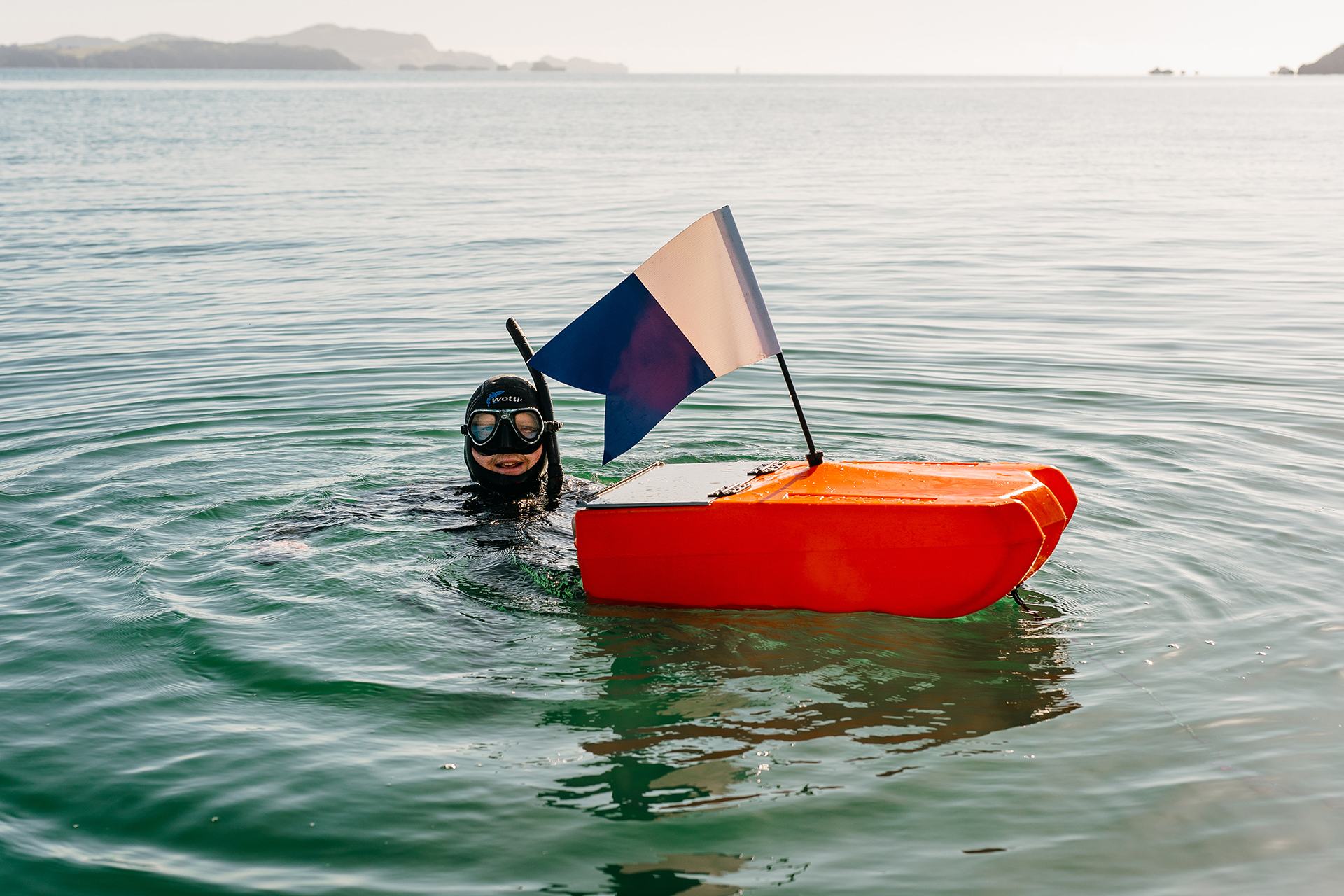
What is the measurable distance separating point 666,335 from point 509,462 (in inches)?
62.2

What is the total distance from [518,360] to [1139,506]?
6.06m

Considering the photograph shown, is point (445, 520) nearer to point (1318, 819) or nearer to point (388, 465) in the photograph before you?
point (388, 465)

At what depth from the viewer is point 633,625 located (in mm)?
4809

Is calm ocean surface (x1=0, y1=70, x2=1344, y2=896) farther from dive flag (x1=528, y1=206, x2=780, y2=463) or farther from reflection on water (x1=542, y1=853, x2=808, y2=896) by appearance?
dive flag (x1=528, y1=206, x2=780, y2=463)

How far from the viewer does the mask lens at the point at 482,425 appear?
233 inches

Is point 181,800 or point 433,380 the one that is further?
point 433,380

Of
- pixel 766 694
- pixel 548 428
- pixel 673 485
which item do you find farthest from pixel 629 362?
pixel 766 694

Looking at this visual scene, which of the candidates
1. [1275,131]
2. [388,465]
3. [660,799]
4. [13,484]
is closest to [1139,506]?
[660,799]

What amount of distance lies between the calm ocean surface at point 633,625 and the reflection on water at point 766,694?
0.06 feet

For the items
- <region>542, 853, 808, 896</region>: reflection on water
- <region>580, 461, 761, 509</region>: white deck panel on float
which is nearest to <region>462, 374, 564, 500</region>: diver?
<region>580, 461, 761, 509</region>: white deck panel on float

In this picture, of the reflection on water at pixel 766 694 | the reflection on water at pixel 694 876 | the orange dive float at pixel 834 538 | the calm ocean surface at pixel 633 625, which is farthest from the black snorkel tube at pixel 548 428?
the reflection on water at pixel 694 876

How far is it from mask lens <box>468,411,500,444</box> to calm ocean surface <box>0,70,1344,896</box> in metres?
0.51

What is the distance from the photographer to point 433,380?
9.70 m

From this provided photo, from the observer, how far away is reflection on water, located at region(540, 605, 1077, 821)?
3.73 m
